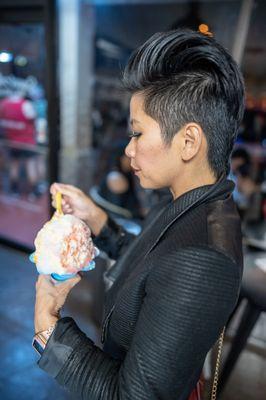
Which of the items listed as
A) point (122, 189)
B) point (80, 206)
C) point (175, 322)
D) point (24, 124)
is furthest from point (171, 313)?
point (24, 124)

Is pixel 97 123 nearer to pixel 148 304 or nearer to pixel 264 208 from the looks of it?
pixel 264 208

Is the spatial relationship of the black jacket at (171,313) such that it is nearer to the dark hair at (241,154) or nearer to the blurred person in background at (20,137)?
the dark hair at (241,154)

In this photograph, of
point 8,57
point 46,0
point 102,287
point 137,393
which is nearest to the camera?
point 137,393

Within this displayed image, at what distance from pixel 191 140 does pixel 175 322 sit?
452 mm

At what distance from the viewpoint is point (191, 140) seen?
32.7 inches

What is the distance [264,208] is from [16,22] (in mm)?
3076

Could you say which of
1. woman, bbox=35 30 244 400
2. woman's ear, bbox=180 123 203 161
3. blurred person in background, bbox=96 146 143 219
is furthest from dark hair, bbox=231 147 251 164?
woman's ear, bbox=180 123 203 161

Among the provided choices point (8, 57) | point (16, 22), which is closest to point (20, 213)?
point (8, 57)

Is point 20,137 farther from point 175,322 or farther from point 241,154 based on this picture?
point 175,322

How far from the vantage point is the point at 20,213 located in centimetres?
440

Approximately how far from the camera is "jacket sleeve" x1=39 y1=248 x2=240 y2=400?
0.70 meters

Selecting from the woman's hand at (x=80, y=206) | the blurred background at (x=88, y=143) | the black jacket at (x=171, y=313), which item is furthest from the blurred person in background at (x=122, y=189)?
the black jacket at (x=171, y=313)

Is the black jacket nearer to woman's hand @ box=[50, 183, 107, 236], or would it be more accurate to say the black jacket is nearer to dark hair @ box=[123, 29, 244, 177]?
dark hair @ box=[123, 29, 244, 177]

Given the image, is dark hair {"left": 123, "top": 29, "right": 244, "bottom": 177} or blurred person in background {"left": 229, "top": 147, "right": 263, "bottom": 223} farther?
blurred person in background {"left": 229, "top": 147, "right": 263, "bottom": 223}
